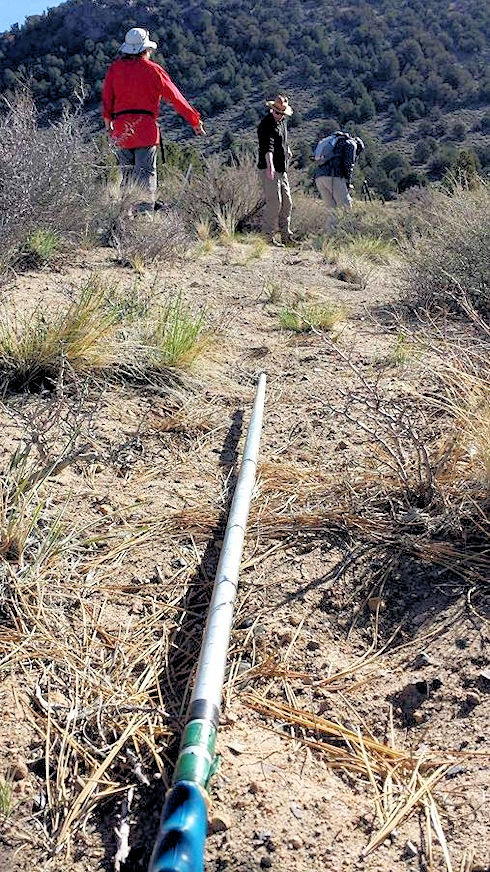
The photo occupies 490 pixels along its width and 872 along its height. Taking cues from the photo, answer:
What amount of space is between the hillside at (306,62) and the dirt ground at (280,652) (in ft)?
77.8

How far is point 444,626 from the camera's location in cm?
188

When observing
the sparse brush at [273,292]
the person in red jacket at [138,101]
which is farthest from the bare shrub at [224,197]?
the sparse brush at [273,292]

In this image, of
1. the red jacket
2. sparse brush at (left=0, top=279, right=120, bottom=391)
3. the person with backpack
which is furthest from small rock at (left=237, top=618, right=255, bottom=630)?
the person with backpack

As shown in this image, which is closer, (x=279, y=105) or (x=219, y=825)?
(x=219, y=825)

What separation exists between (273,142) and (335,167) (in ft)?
4.99

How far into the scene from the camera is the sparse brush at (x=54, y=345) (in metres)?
2.94

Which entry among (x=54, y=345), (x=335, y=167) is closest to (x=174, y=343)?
(x=54, y=345)

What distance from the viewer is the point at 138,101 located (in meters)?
6.80

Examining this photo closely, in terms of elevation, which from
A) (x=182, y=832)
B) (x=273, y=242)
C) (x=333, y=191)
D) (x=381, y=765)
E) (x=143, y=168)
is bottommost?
(x=273, y=242)

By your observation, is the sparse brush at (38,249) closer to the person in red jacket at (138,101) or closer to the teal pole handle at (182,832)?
the person in red jacket at (138,101)

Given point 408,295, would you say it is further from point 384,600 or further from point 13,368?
point 384,600

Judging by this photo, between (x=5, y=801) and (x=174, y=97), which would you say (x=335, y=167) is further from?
(x=5, y=801)

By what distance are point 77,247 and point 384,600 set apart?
4.04 m

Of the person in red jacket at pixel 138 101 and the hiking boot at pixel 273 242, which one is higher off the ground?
the person in red jacket at pixel 138 101
